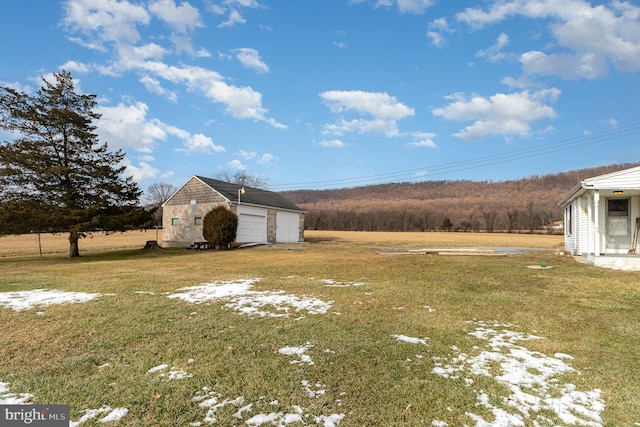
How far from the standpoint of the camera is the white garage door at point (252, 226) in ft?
82.5

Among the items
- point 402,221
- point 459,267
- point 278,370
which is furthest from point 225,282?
point 402,221

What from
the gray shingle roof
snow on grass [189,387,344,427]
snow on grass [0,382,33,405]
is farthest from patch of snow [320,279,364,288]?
the gray shingle roof

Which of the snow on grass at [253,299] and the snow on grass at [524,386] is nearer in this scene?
the snow on grass at [524,386]

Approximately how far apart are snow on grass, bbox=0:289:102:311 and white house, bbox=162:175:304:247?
15986 mm

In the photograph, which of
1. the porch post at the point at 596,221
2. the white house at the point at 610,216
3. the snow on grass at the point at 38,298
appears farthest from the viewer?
the porch post at the point at 596,221

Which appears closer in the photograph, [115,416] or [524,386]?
[115,416]

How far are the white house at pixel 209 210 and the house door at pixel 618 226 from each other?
20.3 m

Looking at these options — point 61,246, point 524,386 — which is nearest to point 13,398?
point 524,386

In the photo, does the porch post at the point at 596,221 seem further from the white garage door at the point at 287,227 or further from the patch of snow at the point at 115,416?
the white garage door at the point at 287,227

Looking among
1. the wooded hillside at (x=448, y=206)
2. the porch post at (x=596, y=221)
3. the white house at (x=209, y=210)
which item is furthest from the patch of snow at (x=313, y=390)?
the wooded hillside at (x=448, y=206)

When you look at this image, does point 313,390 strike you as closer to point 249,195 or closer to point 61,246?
point 249,195

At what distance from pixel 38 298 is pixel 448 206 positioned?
294ft

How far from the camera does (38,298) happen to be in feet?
24.7

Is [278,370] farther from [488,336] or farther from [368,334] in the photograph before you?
[488,336]
